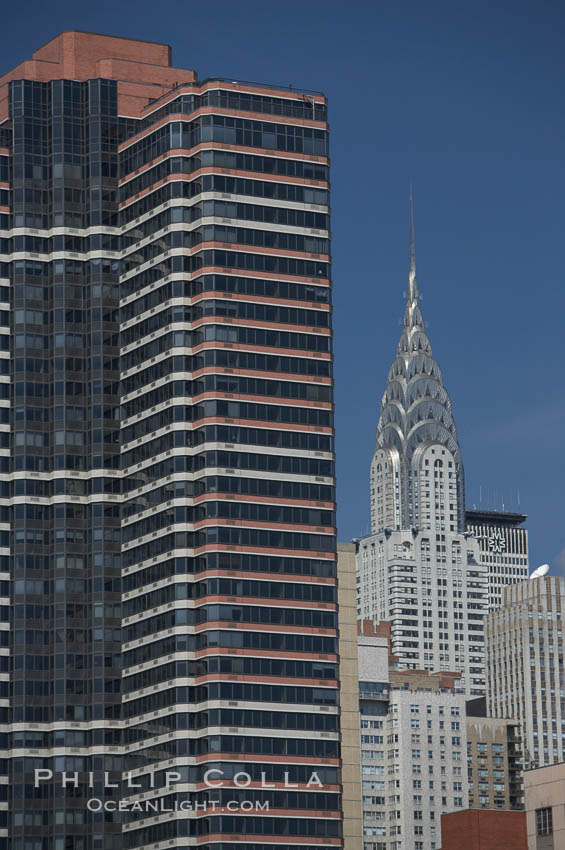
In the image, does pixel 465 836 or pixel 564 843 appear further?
pixel 465 836

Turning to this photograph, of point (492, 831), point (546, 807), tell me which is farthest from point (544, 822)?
point (492, 831)

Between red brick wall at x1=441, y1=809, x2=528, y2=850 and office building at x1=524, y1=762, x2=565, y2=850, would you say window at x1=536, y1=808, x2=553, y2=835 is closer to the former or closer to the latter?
office building at x1=524, y1=762, x2=565, y2=850

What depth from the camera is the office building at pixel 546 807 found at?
182m

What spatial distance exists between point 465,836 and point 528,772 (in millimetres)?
11840

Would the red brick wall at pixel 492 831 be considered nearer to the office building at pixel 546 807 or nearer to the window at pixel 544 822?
the office building at pixel 546 807

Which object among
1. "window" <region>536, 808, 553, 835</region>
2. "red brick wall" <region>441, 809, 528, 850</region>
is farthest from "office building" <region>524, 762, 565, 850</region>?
"red brick wall" <region>441, 809, 528, 850</region>

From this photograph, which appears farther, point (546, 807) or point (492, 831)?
point (492, 831)

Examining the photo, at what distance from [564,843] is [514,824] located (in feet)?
33.4

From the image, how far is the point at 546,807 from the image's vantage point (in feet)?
607

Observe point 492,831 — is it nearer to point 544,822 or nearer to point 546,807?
point 544,822

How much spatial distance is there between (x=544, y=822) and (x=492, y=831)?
813 centimetres

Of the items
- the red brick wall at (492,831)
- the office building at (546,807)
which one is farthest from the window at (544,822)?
the red brick wall at (492,831)

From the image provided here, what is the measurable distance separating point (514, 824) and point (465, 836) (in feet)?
21.4

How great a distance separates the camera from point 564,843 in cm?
18125
